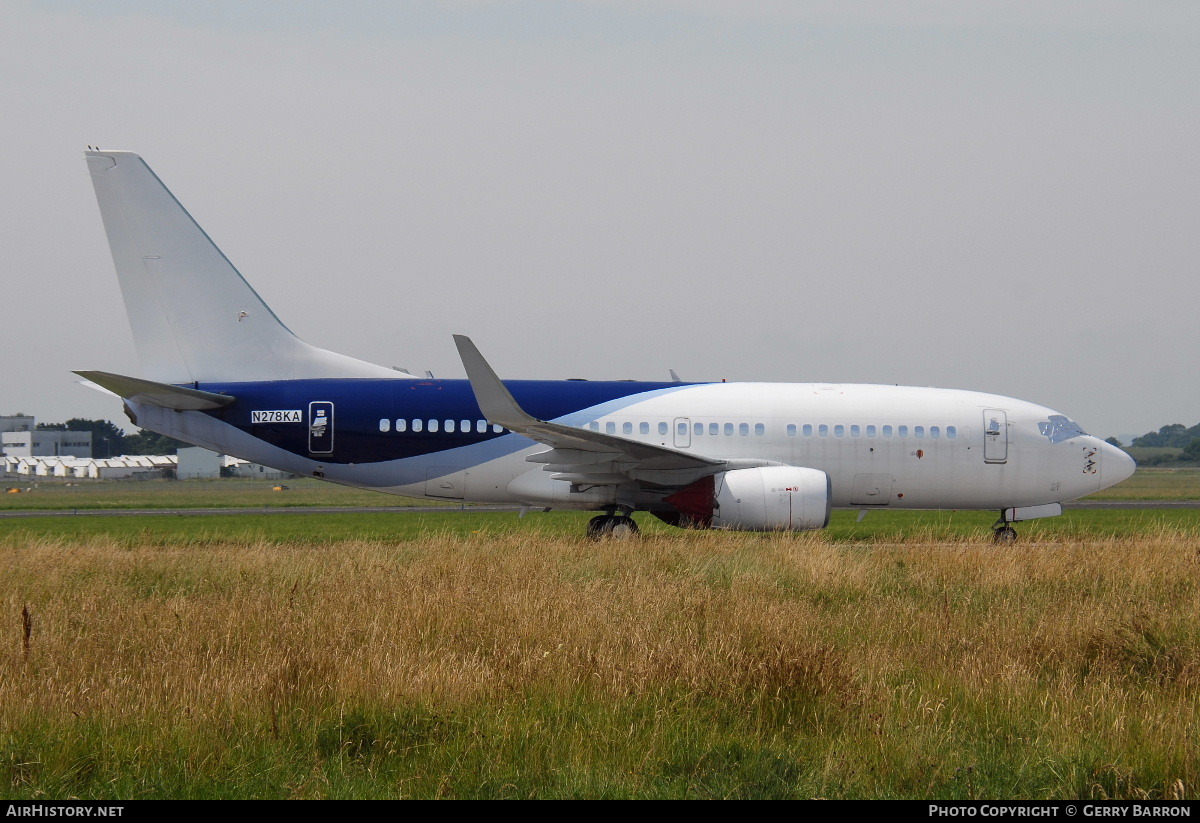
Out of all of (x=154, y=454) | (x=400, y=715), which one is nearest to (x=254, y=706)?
(x=400, y=715)

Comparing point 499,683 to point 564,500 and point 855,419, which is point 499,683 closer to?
point 564,500

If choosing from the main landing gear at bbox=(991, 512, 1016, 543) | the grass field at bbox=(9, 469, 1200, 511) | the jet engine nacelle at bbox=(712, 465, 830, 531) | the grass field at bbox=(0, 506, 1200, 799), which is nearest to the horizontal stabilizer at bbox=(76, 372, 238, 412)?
the grass field at bbox=(0, 506, 1200, 799)

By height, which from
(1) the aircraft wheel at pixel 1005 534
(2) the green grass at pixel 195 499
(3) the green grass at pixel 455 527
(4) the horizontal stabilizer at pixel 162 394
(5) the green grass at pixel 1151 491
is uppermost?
(4) the horizontal stabilizer at pixel 162 394

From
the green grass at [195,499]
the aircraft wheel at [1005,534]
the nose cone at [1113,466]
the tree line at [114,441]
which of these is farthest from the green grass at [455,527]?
the tree line at [114,441]

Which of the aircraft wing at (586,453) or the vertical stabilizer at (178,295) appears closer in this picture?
the aircraft wing at (586,453)

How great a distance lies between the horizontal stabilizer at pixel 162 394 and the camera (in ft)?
61.8

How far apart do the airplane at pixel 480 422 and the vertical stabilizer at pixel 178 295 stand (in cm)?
3

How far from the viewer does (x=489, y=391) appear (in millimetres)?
17406

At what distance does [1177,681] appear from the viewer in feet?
23.9

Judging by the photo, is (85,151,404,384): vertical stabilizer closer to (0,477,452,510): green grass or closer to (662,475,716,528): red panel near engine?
(662,475,716,528): red panel near engine

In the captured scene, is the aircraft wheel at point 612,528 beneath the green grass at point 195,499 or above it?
above

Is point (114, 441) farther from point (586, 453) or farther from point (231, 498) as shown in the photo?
point (586, 453)

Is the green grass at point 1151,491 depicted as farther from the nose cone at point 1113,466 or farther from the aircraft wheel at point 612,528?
the aircraft wheel at point 612,528

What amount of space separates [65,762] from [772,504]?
13856 mm
